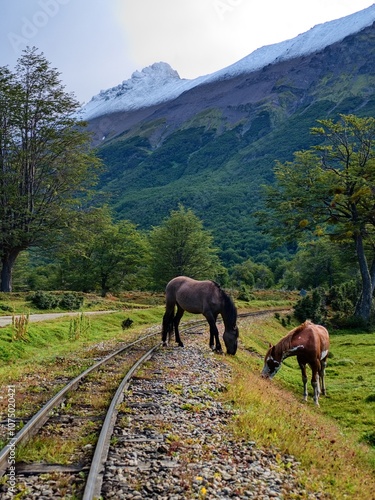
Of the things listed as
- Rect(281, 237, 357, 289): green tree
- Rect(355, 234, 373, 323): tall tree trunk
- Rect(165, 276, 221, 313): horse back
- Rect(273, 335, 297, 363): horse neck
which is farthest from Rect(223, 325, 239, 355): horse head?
Rect(281, 237, 357, 289): green tree

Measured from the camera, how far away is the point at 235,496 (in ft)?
16.5

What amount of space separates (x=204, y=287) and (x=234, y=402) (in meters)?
7.03

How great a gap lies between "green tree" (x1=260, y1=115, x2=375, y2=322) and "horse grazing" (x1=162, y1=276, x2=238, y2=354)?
17.7 m

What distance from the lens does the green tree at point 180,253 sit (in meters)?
55.8

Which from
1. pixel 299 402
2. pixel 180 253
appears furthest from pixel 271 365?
pixel 180 253

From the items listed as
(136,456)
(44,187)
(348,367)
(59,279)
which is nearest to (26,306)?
(44,187)

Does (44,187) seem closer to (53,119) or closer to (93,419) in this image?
(53,119)

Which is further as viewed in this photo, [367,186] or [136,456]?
[367,186]

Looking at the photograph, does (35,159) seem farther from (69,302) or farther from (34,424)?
(34,424)

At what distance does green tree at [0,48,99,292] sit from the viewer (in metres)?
36.5

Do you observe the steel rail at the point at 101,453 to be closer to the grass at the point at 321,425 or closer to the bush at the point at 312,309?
the grass at the point at 321,425

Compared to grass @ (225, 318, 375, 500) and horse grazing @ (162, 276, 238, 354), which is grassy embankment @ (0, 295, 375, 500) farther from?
horse grazing @ (162, 276, 238, 354)

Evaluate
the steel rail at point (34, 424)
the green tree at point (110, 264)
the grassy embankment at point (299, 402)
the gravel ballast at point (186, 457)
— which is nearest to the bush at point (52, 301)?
the grassy embankment at point (299, 402)

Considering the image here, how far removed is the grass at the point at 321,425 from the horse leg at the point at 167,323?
300cm
